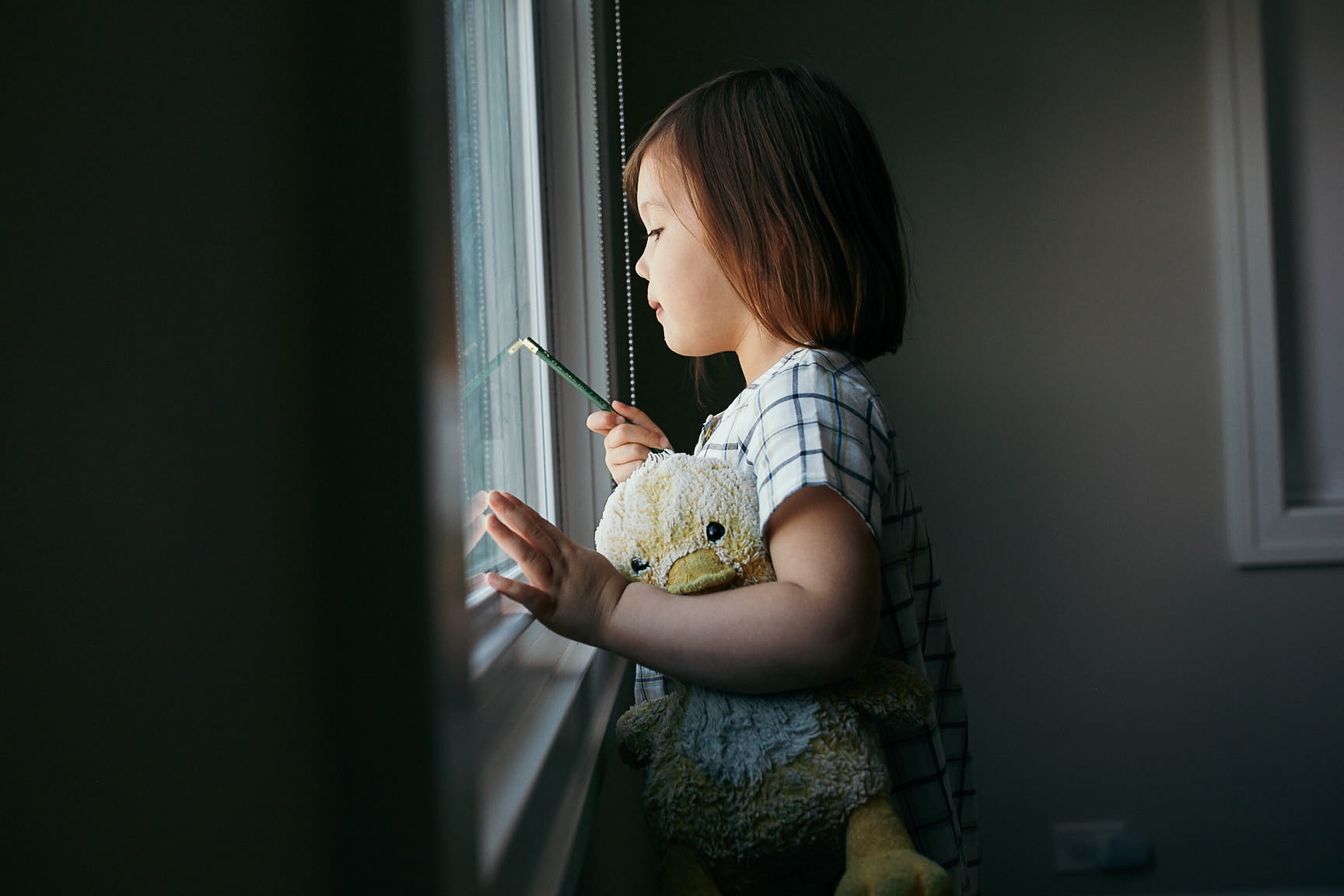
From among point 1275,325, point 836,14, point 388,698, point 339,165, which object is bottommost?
point 388,698

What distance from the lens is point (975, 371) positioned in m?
1.69

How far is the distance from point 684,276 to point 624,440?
152 millimetres

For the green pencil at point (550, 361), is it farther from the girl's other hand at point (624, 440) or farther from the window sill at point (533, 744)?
the window sill at point (533, 744)

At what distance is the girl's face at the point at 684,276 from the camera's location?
78 cm

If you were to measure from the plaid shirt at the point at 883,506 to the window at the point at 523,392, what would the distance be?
13 centimetres

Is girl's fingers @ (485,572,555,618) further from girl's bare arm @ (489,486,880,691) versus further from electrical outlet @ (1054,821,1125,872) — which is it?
electrical outlet @ (1054,821,1125,872)

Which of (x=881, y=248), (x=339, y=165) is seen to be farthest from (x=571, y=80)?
(x=339, y=165)

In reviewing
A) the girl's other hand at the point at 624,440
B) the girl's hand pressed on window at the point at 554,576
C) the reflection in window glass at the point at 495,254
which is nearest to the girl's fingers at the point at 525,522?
the girl's hand pressed on window at the point at 554,576

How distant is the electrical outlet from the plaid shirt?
3.22ft

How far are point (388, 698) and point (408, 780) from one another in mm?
22

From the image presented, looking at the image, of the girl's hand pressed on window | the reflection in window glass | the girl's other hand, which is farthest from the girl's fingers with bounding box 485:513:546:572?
the girl's other hand

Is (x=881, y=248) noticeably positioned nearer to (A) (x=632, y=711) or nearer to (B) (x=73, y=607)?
(A) (x=632, y=711)

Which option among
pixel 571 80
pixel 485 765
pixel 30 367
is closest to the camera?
pixel 30 367

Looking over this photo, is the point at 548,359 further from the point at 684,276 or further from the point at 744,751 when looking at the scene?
the point at 744,751
